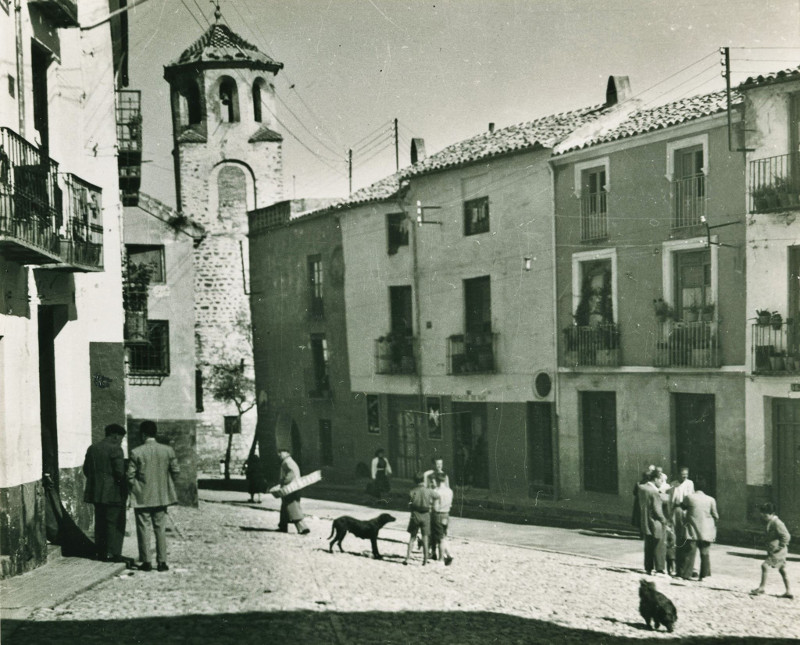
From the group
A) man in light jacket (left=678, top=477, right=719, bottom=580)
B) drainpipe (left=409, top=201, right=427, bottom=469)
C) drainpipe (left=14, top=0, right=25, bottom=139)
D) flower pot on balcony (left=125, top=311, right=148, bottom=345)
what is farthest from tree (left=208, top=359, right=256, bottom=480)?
drainpipe (left=14, top=0, right=25, bottom=139)

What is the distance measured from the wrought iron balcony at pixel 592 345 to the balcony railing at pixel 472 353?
127 centimetres

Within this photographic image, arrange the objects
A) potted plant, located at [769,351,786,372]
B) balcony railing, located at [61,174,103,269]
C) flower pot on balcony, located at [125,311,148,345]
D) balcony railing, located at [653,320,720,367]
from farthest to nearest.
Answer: flower pot on balcony, located at [125,311,148,345], balcony railing, located at [653,320,720,367], potted plant, located at [769,351,786,372], balcony railing, located at [61,174,103,269]

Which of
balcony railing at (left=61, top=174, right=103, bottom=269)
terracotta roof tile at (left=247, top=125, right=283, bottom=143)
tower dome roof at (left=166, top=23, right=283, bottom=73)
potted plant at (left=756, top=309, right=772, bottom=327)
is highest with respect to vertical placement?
tower dome roof at (left=166, top=23, right=283, bottom=73)

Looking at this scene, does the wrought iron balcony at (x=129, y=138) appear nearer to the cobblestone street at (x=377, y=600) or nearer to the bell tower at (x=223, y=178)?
the bell tower at (x=223, y=178)

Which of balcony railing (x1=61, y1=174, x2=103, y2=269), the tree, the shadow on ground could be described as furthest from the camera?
the tree

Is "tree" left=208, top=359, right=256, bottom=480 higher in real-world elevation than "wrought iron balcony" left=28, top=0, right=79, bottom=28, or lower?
lower

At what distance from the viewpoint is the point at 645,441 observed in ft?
47.2

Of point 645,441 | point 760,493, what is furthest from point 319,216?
point 760,493

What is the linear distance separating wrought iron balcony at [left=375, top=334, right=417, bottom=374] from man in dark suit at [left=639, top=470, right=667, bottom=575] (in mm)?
5575

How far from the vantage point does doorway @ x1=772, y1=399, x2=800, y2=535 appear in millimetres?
11957

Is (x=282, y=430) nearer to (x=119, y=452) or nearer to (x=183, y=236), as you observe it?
(x=183, y=236)

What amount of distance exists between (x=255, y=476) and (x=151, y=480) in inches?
302

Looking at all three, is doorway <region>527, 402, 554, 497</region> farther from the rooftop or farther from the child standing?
the rooftop

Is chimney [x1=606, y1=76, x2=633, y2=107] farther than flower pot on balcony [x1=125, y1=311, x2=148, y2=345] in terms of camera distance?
Yes
